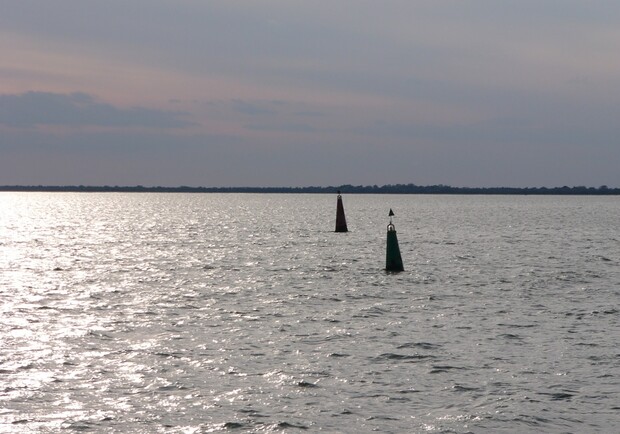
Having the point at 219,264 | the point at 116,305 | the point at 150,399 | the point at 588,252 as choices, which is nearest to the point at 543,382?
the point at 150,399

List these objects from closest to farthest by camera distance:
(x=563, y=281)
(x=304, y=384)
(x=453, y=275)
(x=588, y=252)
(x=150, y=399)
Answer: (x=150, y=399), (x=304, y=384), (x=563, y=281), (x=453, y=275), (x=588, y=252)

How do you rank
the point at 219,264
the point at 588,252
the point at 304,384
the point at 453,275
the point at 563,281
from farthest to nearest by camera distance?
the point at 588,252 < the point at 219,264 < the point at 453,275 < the point at 563,281 < the point at 304,384

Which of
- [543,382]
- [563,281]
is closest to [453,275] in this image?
[563,281]

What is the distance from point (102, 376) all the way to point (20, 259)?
3372 centimetres

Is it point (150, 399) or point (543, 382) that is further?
point (543, 382)

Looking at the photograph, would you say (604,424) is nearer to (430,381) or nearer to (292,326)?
(430,381)

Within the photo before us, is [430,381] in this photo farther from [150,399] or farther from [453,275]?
[453,275]

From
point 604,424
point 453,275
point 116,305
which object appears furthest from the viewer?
point 453,275

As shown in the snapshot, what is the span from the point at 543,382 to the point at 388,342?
4.99 m

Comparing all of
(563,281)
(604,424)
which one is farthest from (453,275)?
(604,424)

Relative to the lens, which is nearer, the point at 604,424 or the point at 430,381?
the point at 604,424

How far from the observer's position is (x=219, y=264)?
45125 mm

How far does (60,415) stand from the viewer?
13.6m

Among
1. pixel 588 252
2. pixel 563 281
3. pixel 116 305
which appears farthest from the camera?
pixel 588 252
